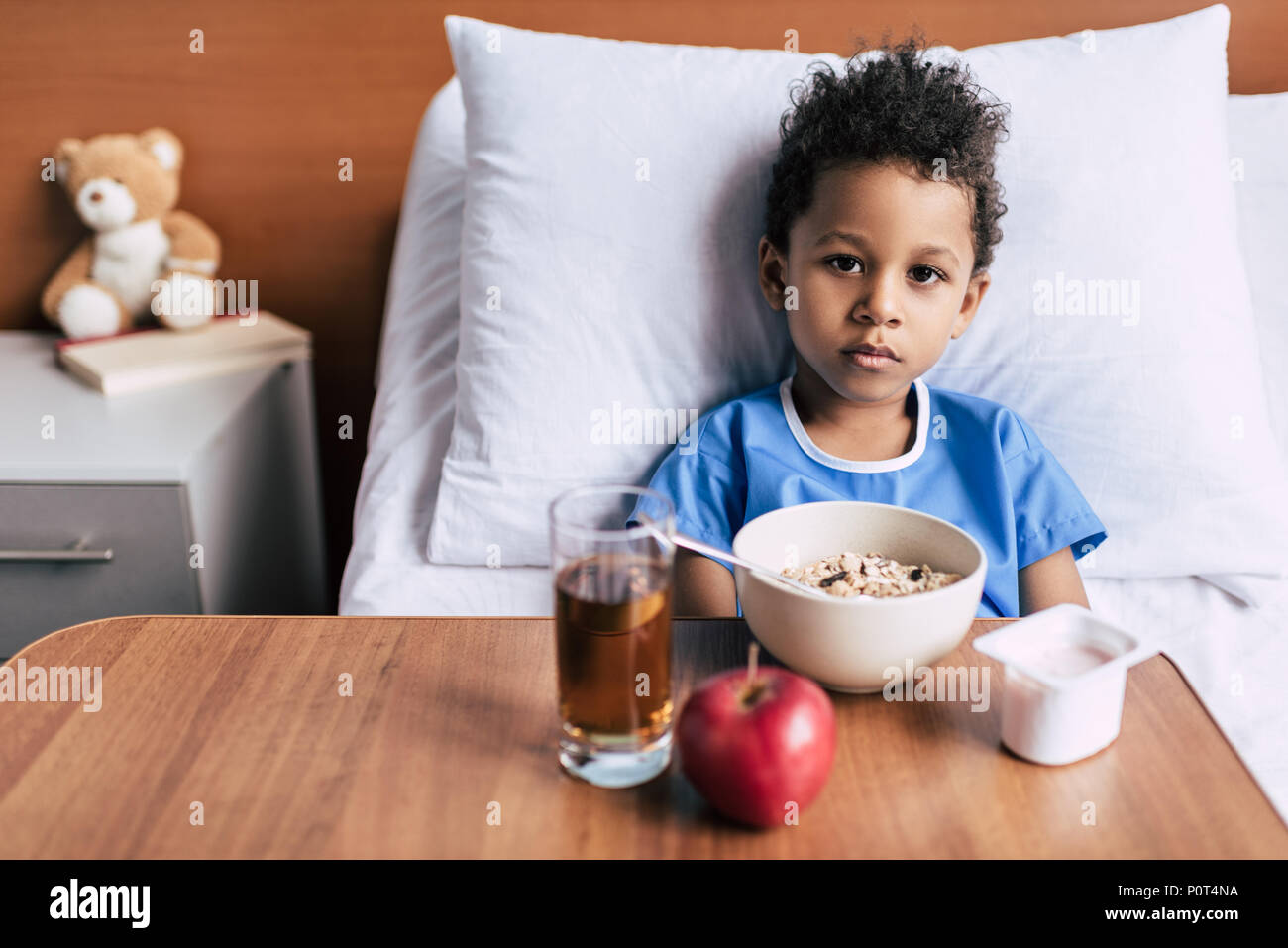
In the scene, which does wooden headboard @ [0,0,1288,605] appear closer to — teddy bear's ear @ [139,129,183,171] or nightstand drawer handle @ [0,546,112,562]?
teddy bear's ear @ [139,129,183,171]

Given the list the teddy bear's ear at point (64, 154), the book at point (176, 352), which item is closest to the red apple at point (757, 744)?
the book at point (176, 352)

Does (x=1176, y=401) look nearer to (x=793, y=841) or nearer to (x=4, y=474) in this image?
(x=793, y=841)

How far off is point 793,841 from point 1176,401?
32.2 inches

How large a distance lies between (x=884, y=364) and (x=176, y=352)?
100cm

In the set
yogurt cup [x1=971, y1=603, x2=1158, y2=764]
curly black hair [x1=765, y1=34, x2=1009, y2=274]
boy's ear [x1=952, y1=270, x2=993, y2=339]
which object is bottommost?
yogurt cup [x1=971, y1=603, x2=1158, y2=764]

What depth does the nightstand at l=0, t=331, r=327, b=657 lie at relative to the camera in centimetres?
121

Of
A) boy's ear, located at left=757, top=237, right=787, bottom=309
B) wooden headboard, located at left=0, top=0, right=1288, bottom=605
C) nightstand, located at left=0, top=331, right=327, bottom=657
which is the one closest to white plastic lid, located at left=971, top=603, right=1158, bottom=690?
boy's ear, located at left=757, top=237, right=787, bottom=309

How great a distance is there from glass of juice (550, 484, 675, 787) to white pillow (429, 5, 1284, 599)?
0.53 metres

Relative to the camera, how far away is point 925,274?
1.06 metres

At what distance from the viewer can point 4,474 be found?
1192mm

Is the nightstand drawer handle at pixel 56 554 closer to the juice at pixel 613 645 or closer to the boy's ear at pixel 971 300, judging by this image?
the juice at pixel 613 645
